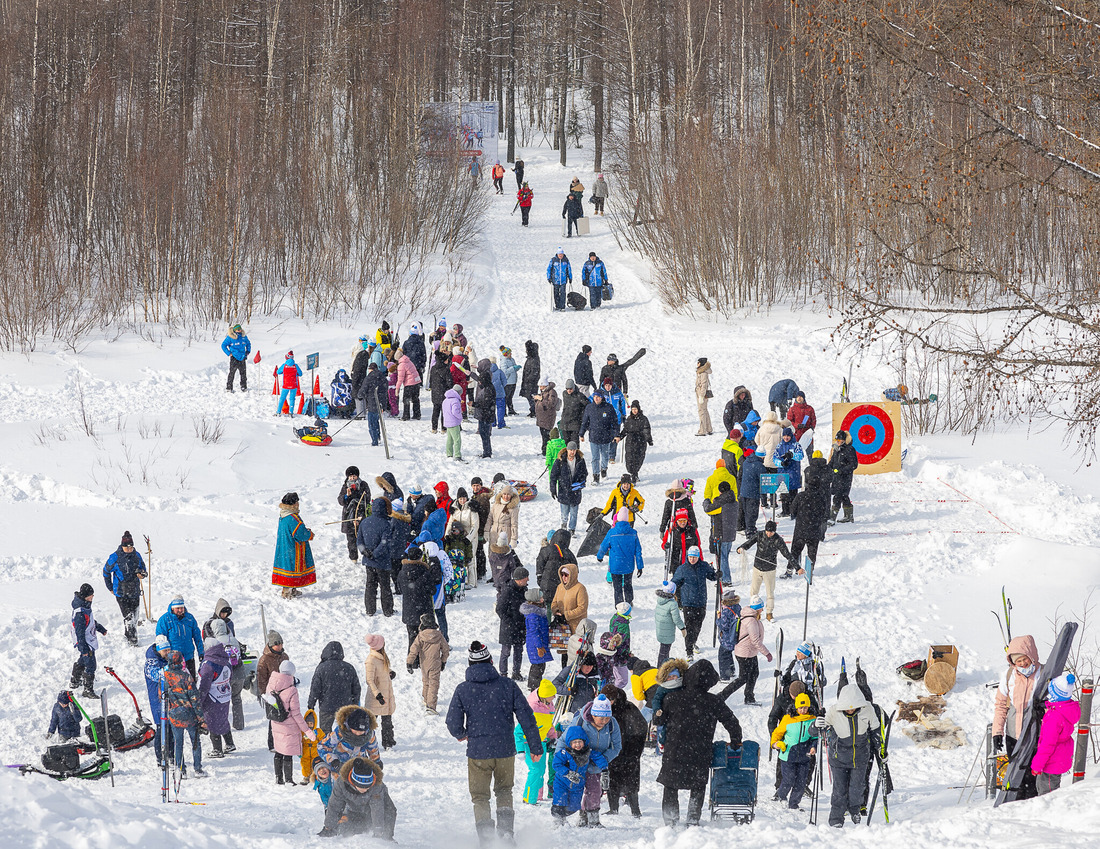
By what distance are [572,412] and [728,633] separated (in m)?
6.41

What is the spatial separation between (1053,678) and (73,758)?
299 inches

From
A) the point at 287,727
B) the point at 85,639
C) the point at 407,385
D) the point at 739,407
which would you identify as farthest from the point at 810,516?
the point at 407,385

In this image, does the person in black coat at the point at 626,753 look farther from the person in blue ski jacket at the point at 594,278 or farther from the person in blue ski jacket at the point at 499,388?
the person in blue ski jacket at the point at 594,278

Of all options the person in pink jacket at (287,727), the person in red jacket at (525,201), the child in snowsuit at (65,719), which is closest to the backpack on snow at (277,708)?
the person in pink jacket at (287,727)

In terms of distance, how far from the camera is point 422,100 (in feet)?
119

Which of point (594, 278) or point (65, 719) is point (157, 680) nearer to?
point (65, 719)

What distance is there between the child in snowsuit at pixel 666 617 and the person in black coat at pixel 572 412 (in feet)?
19.5

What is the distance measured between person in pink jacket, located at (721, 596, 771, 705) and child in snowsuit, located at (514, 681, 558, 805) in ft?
6.33

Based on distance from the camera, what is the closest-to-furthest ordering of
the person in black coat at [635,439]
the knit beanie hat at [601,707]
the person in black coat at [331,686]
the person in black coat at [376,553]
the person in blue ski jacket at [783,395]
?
the knit beanie hat at [601,707] < the person in black coat at [331,686] < the person in black coat at [376,553] < the person in black coat at [635,439] < the person in blue ski jacket at [783,395]

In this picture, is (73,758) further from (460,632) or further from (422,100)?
(422,100)

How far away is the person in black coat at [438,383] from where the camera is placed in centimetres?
1834

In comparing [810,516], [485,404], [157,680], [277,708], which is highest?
[485,404]

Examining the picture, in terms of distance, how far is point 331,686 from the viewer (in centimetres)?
888

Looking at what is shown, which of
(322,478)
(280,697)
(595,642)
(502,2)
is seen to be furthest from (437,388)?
(502,2)
